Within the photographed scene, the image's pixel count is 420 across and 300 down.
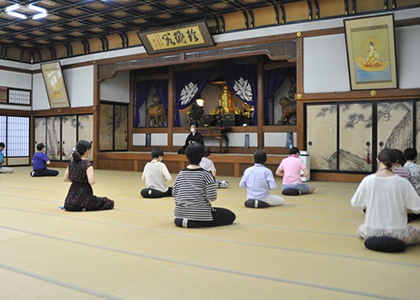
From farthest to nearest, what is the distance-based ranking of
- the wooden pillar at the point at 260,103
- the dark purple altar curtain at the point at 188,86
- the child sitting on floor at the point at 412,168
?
the dark purple altar curtain at the point at 188,86 → the wooden pillar at the point at 260,103 → the child sitting on floor at the point at 412,168

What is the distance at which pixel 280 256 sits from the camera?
3.02 meters

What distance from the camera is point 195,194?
3.81m

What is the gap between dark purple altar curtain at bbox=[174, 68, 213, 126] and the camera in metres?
12.6

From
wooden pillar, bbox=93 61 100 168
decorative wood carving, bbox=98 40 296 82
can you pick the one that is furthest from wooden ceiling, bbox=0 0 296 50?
wooden pillar, bbox=93 61 100 168

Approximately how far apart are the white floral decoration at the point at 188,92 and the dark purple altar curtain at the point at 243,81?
1.10m

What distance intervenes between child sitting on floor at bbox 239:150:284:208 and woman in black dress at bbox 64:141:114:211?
1.75 meters

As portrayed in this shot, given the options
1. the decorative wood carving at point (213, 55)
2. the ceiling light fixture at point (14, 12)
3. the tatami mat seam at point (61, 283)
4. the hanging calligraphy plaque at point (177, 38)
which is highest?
the ceiling light fixture at point (14, 12)

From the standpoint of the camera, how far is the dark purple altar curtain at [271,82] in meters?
11.2

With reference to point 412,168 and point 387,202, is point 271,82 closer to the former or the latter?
point 412,168

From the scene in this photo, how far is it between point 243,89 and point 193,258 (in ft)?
30.6

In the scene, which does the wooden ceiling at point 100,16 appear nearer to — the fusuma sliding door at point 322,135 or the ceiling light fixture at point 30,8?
the ceiling light fixture at point 30,8

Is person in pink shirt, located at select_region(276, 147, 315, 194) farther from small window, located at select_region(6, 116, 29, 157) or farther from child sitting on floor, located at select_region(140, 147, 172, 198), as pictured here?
small window, located at select_region(6, 116, 29, 157)

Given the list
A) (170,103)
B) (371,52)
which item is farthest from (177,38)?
(371,52)

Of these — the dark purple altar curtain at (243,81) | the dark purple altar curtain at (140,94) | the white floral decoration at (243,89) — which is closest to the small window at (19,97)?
the dark purple altar curtain at (140,94)
